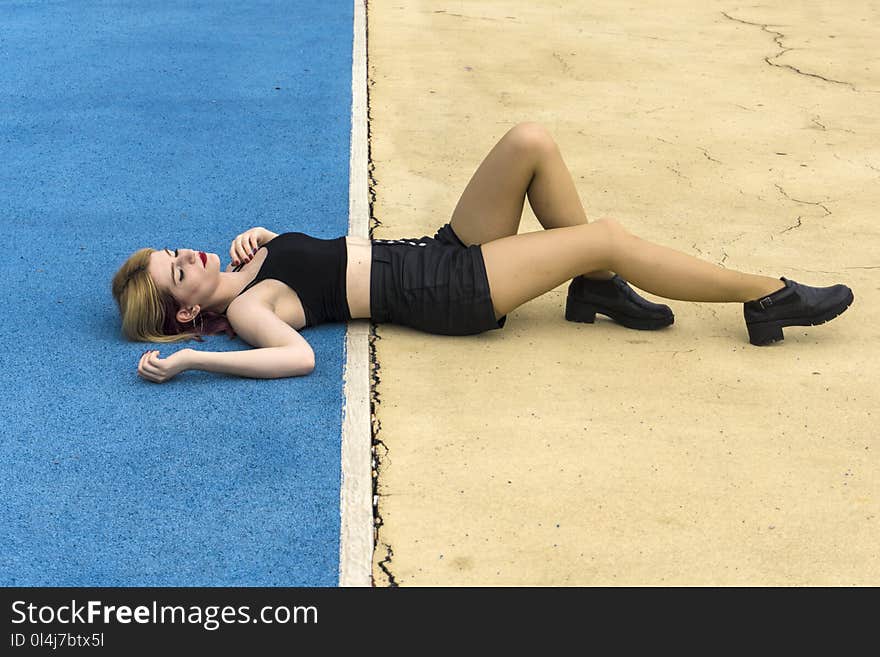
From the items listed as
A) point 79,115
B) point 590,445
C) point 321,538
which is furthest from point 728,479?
point 79,115

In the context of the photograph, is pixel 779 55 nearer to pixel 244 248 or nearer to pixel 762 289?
pixel 762 289

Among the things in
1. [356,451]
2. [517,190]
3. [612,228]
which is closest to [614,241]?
[612,228]

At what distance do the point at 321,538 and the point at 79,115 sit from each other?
4.93 meters

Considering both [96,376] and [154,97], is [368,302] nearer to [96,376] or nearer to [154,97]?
[96,376]

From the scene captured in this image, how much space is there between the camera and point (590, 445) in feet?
12.2

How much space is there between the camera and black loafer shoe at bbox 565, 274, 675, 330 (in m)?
4.49

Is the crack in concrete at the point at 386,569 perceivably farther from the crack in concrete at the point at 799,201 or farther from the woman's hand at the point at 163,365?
the crack in concrete at the point at 799,201

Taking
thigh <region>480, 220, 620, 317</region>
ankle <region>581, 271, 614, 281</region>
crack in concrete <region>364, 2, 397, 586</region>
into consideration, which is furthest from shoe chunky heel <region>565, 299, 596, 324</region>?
crack in concrete <region>364, 2, 397, 586</region>

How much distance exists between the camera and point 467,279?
432 cm

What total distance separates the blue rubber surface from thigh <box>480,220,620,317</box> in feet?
2.27

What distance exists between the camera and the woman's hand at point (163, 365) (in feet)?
13.1

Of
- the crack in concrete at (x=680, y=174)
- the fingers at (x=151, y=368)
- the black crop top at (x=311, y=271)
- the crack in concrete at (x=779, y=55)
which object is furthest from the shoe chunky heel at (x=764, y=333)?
the crack in concrete at (x=779, y=55)

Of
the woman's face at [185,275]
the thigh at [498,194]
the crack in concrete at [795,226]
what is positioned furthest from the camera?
the crack in concrete at [795,226]

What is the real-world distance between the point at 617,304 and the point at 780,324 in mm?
641
